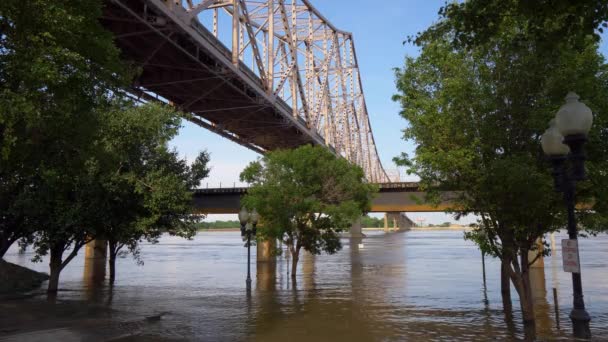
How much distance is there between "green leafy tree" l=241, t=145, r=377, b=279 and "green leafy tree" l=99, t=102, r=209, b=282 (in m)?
5.41

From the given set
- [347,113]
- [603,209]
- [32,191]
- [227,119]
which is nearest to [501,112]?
[603,209]

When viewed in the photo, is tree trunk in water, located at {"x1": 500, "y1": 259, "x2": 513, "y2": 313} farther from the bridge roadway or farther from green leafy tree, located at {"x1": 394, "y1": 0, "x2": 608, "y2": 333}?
the bridge roadway

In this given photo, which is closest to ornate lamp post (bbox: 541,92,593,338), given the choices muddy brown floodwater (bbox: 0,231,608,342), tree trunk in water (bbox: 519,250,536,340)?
muddy brown floodwater (bbox: 0,231,608,342)

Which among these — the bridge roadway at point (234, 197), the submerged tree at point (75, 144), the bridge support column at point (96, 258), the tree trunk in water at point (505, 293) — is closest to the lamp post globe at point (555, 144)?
the submerged tree at point (75, 144)

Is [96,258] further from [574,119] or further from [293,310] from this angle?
[574,119]

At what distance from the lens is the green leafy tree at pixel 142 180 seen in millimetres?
23234

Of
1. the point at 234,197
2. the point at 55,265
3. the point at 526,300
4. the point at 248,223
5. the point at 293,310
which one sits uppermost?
the point at 234,197

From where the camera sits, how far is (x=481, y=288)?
25266 mm

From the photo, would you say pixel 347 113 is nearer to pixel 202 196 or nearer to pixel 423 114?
pixel 202 196

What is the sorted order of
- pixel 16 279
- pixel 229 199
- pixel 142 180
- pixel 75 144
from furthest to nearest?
pixel 229 199 < pixel 16 279 < pixel 142 180 < pixel 75 144

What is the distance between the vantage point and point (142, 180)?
23.8m

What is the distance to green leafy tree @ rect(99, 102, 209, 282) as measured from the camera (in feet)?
76.2

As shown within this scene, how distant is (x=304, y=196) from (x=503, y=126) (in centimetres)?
1767

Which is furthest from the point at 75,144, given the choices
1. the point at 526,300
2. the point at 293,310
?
the point at 526,300
